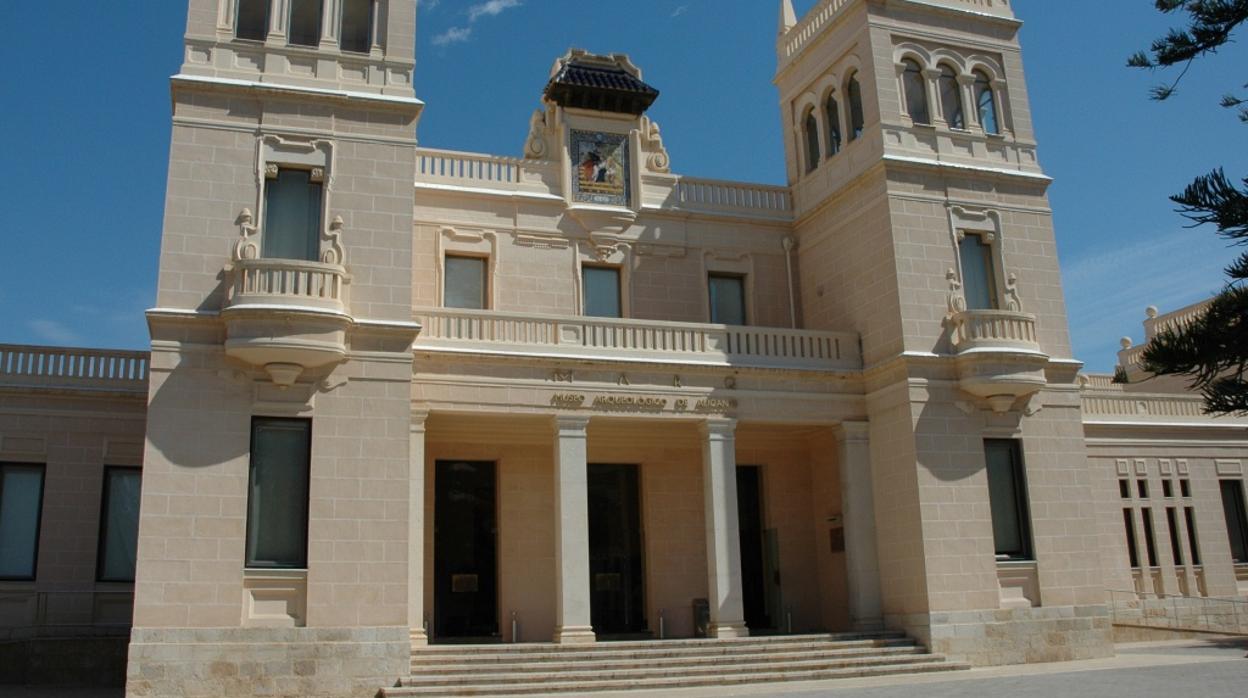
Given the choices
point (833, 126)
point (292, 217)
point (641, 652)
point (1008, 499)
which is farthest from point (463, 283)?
point (1008, 499)

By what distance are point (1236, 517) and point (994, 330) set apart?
13.6 meters

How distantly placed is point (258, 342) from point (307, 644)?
17.6ft

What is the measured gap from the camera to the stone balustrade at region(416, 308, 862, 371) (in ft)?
75.1

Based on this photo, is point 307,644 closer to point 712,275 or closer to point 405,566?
point 405,566

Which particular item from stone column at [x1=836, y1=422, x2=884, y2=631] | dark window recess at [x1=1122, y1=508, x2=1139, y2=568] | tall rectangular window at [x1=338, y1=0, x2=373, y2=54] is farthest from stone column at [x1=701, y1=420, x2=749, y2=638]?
dark window recess at [x1=1122, y1=508, x2=1139, y2=568]

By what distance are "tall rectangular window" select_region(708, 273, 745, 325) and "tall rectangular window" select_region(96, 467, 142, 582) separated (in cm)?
1459

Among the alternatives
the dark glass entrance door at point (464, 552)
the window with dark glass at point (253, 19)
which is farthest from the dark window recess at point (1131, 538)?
the window with dark glass at point (253, 19)

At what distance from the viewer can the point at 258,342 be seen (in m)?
19.4

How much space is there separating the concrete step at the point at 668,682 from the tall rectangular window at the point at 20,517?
36.2 feet

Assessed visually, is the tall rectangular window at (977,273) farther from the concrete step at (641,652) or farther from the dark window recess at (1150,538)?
the dark window recess at (1150,538)

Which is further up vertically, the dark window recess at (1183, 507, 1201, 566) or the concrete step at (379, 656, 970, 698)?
the dark window recess at (1183, 507, 1201, 566)

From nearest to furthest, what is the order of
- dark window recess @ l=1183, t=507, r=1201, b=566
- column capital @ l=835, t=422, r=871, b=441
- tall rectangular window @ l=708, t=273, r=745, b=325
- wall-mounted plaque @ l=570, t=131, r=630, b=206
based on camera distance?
column capital @ l=835, t=422, r=871, b=441 → wall-mounted plaque @ l=570, t=131, r=630, b=206 → tall rectangular window @ l=708, t=273, r=745, b=325 → dark window recess @ l=1183, t=507, r=1201, b=566

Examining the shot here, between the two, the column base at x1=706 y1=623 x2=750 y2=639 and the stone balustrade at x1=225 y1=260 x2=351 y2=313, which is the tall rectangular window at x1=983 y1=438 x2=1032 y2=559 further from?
the stone balustrade at x1=225 y1=260 x2=351 y2=313

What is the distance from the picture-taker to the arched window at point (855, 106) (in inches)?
1069
